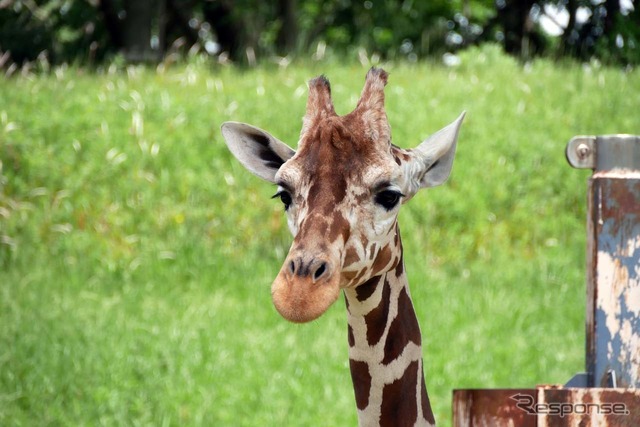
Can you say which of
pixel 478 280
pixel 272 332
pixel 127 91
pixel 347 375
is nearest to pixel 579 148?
pixel 347 375

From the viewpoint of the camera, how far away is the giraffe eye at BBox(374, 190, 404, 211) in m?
2.53

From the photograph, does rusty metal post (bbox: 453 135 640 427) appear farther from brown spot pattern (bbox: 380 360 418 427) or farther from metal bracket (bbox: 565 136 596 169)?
brown spot pattern (bbox: 380 360 418 427)

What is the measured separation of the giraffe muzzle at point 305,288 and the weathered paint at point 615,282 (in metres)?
1.29

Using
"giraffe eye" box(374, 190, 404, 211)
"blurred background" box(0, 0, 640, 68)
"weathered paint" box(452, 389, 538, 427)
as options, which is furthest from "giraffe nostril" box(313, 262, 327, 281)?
"blurred background" box(0, 0, 640, 68)

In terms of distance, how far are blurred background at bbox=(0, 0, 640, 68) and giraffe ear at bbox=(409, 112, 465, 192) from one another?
11.4m

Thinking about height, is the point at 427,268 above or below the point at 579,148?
above

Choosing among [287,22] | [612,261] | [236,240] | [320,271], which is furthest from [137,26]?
[320,271]

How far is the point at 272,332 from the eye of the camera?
25.6 feet

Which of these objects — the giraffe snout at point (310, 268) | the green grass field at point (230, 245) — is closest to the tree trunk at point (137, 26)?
the green grass field at point (230, 245)

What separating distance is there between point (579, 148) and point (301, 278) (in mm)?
1445

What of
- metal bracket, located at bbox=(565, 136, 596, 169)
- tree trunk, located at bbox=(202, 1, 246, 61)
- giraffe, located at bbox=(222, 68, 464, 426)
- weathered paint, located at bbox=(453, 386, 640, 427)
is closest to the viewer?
giraffe, located at bbox=(222, 68, 464, 426)

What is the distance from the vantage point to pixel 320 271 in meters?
2.27

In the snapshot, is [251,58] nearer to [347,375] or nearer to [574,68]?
[574,68]

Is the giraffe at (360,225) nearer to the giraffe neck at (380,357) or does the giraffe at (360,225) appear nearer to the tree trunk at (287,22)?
the giraffe neck at (380,357)
